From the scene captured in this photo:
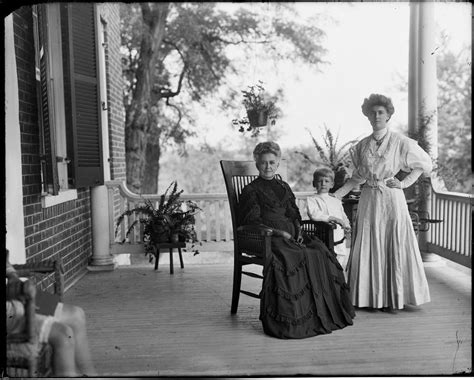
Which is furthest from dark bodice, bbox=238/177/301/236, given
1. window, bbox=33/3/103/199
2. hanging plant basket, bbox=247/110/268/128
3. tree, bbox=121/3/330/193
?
tree, bbox=121/3/330/193

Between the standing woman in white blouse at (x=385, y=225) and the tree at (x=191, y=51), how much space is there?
7.31 meters

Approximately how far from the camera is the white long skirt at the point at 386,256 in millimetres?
4348

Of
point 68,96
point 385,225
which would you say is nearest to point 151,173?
point 68,96

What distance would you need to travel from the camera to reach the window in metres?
4.38

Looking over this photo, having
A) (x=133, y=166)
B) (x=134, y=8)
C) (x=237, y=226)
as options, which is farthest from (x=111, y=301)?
(x=134, y=8)

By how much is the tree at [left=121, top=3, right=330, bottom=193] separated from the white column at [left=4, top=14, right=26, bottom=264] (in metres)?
7.49

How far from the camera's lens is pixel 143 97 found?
35.7 ft

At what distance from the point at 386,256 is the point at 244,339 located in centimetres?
120

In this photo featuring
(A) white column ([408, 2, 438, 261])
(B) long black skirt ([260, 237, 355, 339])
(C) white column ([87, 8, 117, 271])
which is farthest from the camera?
(C) white column ([87, 8, 117, 271])

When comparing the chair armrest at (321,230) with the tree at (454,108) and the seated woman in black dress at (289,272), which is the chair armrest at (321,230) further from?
the tree at (454,108)

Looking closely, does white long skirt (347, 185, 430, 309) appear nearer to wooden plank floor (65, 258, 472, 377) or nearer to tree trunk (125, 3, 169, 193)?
wooden plank floor (65, 258, 472, 377)

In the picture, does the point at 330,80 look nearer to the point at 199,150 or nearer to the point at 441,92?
the point at 441,92

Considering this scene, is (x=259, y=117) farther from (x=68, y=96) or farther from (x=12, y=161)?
(x=12, y=161)

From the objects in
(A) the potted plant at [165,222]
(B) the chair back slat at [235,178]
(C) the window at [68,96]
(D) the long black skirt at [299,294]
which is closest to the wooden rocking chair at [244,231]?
(B) the chair back slat at [235,178]
